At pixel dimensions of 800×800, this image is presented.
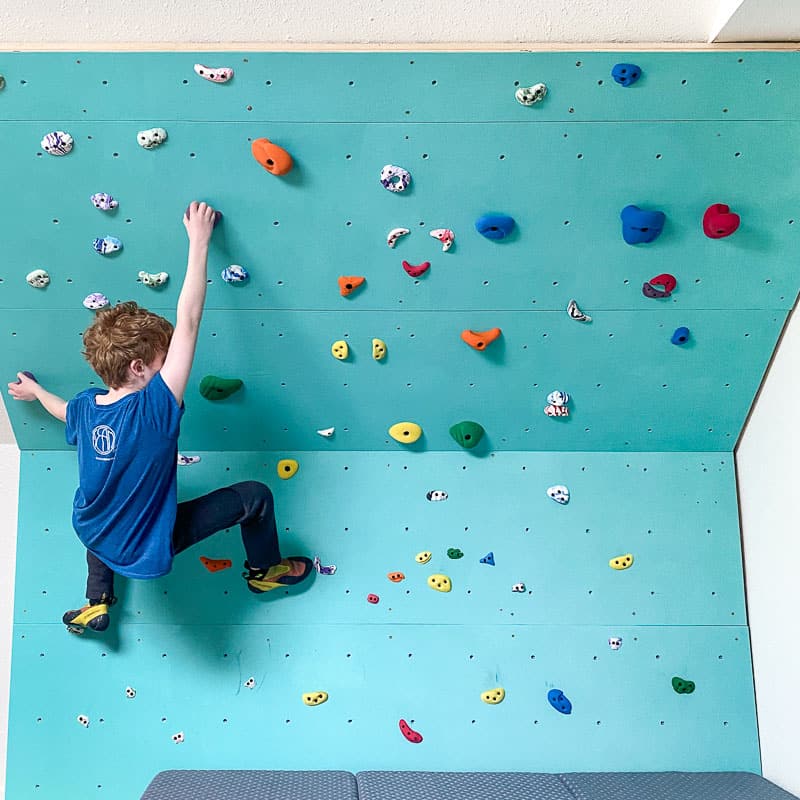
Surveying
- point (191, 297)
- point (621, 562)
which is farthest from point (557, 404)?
point (191, 297)

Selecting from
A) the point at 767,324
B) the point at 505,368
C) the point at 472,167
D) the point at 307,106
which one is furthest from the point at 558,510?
the point at 307,106

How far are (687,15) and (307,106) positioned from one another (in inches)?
29.5

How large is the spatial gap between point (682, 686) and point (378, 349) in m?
1.17

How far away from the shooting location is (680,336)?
209cm

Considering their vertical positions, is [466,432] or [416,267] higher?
[416,267]

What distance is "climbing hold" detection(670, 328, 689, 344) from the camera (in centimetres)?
208

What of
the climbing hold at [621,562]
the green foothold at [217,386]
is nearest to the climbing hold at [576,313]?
Result: the climbing hold at [621,562]

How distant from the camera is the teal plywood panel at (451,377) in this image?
207cm

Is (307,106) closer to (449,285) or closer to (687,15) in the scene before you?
(449,285)

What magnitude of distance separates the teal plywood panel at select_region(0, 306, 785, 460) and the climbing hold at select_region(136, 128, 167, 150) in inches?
16.1

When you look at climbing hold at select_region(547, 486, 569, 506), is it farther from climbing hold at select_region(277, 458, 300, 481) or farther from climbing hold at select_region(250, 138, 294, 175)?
climbing hold at select_region(250, 138, 294, 175)

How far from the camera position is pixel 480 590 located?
91.0 inches

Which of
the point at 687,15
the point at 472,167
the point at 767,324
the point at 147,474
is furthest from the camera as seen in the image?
the point at 767,324

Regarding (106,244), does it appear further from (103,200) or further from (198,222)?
(198,222)
